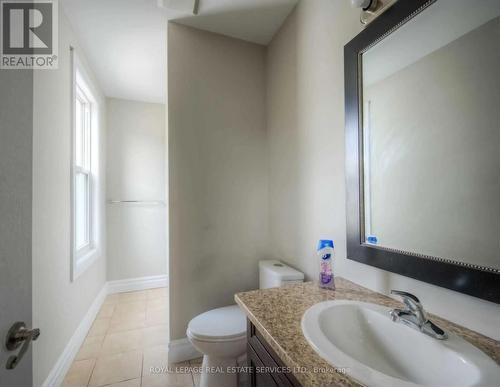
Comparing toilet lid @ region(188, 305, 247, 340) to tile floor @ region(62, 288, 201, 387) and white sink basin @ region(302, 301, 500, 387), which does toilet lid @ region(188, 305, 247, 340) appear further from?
white sink basin @ region(302, 301, 500, 387)

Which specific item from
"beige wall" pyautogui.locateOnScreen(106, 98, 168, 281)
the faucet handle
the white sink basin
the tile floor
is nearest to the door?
the white sink basin

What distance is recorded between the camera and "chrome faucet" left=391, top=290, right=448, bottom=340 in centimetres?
68

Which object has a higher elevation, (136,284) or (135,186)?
(135,186)

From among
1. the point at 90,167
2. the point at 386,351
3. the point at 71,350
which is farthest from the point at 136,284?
the point at 386,351

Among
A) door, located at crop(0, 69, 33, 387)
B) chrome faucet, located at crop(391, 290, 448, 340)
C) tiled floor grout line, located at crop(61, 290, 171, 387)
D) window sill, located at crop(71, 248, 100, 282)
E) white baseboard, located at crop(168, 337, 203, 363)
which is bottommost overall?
tiled floor grout line, located at crop(61, 290, 171, 387)

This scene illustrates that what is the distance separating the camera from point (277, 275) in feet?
4.96

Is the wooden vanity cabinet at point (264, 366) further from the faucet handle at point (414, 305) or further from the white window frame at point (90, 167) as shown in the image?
the white window frame at point (90, 167)

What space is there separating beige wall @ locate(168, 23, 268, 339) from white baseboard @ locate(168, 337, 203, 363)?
64 millimetres

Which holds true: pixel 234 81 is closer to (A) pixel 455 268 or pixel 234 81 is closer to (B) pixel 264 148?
(B) pixel 264 148

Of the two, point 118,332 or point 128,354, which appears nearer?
point 128,354

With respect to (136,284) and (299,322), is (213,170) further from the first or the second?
(136,284)

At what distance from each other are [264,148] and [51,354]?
1.97 metres

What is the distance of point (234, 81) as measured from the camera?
195cm

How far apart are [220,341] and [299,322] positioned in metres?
0.71
